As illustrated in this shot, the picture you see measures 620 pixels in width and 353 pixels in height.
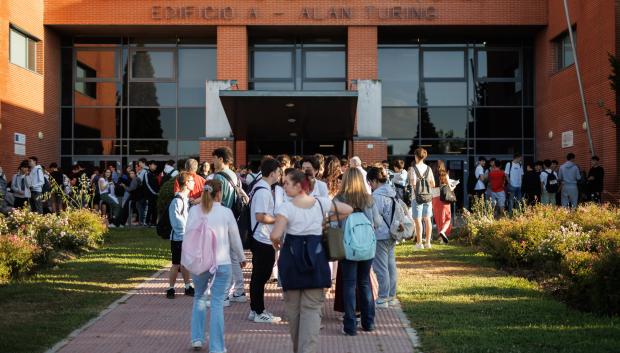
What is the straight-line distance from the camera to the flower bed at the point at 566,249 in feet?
29.1

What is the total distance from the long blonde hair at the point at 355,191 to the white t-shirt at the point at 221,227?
1.27 meters

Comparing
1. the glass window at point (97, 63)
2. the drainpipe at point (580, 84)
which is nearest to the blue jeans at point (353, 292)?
the drainpipe at point (580, 84)

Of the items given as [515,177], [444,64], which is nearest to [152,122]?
[444,64]

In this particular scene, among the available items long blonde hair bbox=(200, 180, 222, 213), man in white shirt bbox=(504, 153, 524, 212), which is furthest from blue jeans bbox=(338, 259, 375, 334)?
man in white shirt bbox=(504, 153, 524, 212)

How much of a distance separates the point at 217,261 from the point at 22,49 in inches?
890

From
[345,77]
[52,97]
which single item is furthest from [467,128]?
[52,97]

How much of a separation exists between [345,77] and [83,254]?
16198mm

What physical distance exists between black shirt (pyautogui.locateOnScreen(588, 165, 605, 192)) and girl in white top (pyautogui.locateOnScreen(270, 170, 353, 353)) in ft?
53.5

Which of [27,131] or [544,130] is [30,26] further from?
[544,130]

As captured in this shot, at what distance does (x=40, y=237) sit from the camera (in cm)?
1488

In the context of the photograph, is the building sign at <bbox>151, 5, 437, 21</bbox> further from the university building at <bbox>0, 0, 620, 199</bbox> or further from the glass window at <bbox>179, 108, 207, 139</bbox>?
the glass window at <bbox>179, 108, 207, 139</bbox>

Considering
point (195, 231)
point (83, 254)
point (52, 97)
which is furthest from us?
point (52, 97)

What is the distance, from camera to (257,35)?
97.6ft

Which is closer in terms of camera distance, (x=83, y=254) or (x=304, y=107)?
(x=83, y=254)
